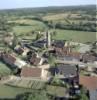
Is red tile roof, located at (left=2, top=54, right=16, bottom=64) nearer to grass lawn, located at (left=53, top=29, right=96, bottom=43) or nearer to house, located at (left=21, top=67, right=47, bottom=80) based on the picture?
house, located at (left=21, top=67, right=47, bottom=80)

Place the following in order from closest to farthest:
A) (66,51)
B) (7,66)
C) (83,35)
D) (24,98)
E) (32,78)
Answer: (24,98)
(32,78)
(7,66)
(66,51)
(83,35)

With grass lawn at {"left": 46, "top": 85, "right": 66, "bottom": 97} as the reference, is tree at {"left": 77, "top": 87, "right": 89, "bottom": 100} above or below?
above

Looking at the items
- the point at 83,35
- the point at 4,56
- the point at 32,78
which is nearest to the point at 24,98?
the point at 32,78

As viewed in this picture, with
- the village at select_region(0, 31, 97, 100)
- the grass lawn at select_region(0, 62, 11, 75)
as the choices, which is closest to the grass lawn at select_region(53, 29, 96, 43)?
the village at select_region(0, 31, 97, 100)

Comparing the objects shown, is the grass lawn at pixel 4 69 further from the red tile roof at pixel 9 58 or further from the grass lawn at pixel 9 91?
the grass lawn at pixel 9 91

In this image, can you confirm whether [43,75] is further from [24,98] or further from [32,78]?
[24,98]
